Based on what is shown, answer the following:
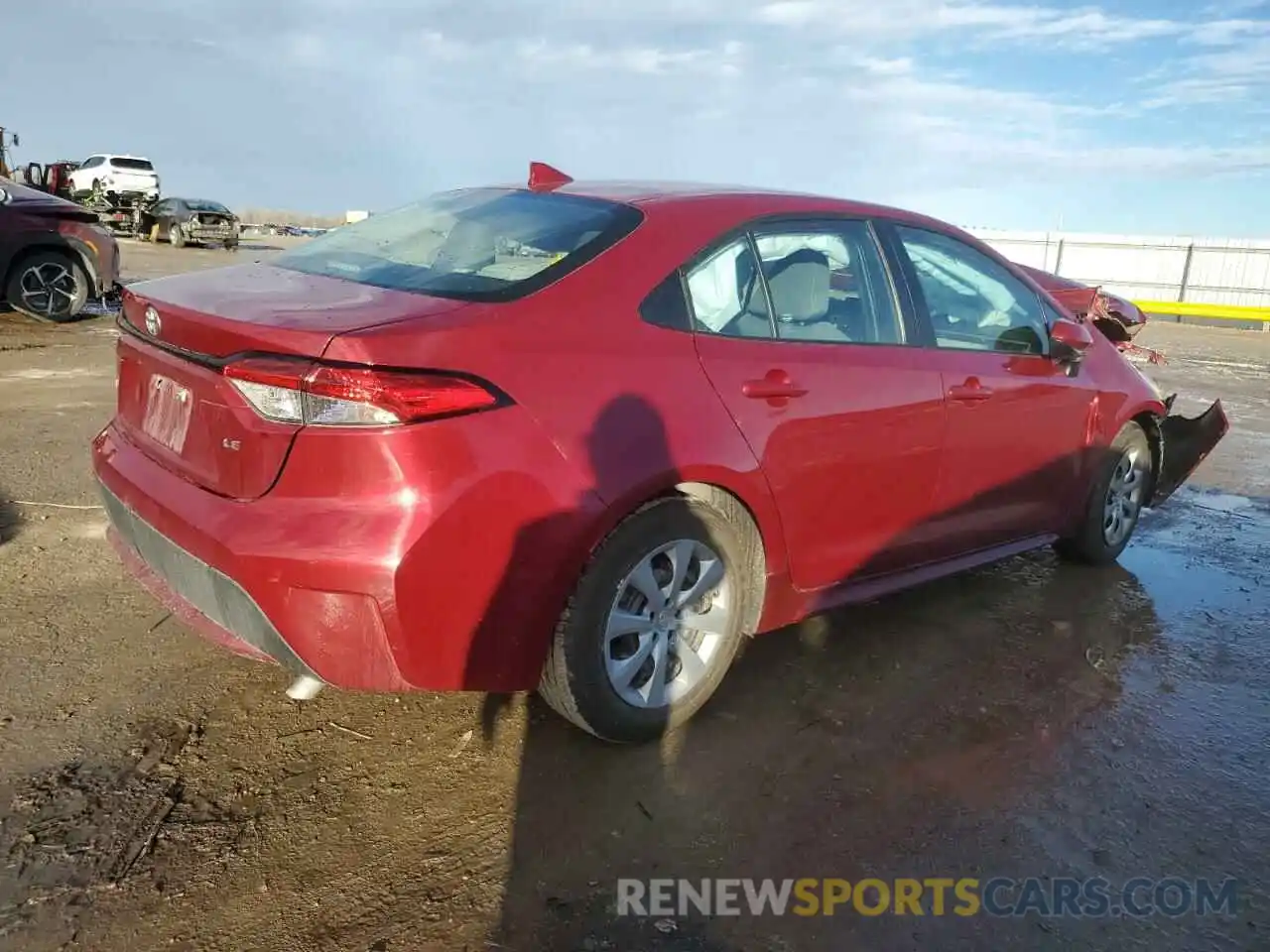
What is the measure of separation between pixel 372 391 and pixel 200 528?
2.05 feet

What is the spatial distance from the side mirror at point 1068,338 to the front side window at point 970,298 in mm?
67

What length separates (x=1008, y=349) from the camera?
401 centimetres

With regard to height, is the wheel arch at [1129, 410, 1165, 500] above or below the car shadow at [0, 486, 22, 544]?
above

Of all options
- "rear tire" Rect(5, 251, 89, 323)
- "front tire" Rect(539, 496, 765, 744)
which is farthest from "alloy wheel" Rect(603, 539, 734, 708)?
"rear tire" Rect(5, 251, 89, 323)

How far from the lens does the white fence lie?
25.6 meters

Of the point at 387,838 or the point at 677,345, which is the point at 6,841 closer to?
the point at 387,838

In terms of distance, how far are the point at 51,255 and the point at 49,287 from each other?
36 centimetres

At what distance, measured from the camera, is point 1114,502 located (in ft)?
15.8

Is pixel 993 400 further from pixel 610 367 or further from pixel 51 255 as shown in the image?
pixel 51 255

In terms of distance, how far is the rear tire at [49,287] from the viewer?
10.4 metres

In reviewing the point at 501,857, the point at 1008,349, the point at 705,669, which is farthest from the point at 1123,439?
the point at 501,857

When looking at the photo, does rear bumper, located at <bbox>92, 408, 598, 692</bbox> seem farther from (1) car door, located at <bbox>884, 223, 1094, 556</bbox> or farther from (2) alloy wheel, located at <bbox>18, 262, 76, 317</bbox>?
(2) alloy wheel, located at <bbox>18, 262, 76, 317</bbox>

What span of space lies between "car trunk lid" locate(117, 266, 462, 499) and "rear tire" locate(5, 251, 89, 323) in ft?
29.8

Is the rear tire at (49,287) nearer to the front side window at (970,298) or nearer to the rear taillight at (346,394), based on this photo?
the rear taillight at (346,394)
